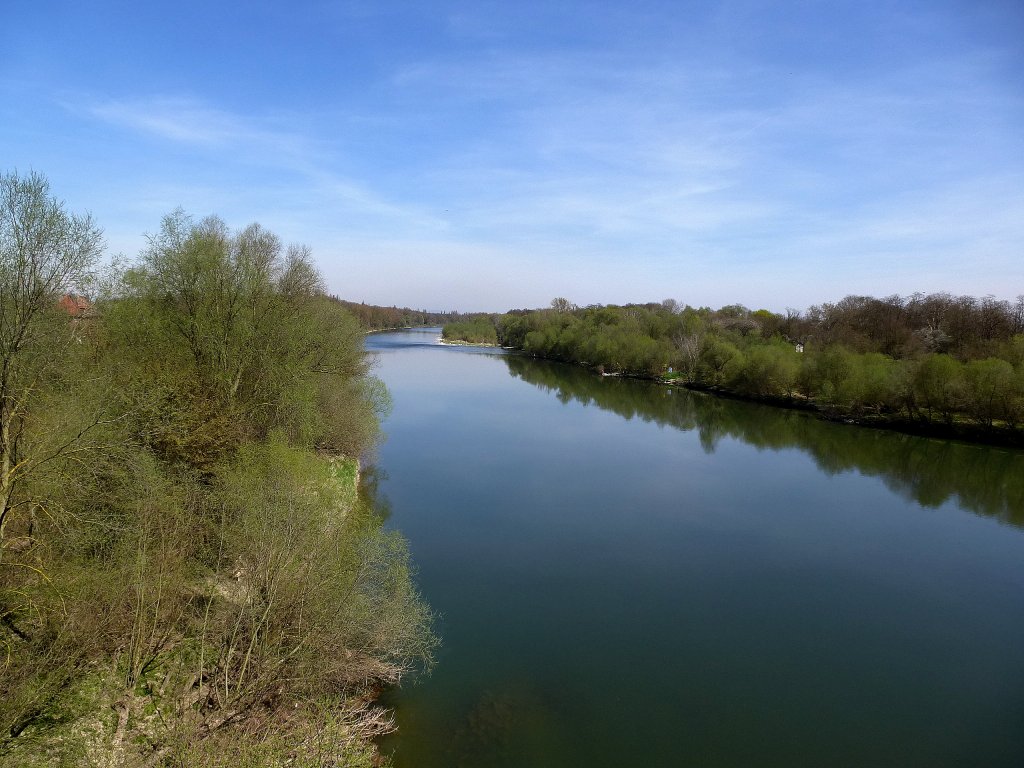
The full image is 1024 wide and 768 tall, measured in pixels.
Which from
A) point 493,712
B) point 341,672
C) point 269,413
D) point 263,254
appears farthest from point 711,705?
point 263,254

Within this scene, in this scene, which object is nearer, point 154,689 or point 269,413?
point 154,689

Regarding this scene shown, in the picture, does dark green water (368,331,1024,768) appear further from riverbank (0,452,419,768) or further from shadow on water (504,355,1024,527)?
riverbank (0,452,419,768)

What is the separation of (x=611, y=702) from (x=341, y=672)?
4347 millimetres

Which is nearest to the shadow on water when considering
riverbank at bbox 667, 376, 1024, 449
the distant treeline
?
riverbank at bbox 667, 376, 1024, 449

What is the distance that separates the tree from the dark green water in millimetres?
6100

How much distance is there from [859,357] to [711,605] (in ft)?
96.3

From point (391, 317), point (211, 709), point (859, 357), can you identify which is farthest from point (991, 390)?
point (391, 317)

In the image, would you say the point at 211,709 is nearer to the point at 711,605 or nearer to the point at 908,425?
the point at 711,605

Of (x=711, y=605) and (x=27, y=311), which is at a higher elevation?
(x=27, y=311)

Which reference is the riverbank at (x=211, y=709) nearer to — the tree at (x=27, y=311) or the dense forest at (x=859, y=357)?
the tree at (x=27, y=311)

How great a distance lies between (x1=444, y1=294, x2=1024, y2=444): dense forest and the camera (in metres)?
27.9

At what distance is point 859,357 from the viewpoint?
3462 centimetres

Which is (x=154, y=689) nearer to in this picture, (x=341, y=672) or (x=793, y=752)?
(x=341, y=672)

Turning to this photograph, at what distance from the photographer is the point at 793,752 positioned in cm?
807
